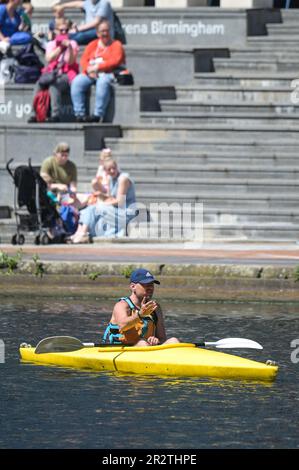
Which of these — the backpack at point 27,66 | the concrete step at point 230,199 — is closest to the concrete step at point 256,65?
the backpack at point 27,66

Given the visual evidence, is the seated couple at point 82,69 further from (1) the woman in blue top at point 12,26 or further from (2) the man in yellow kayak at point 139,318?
(2) the man in yellow kayak at point 139,318

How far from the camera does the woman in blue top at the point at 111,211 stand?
1062 inches

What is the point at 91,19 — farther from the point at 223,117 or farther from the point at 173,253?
the point at 173,253

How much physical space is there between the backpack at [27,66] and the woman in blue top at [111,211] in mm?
5189

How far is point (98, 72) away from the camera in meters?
31.0

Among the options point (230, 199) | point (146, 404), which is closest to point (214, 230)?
point (230, 199)

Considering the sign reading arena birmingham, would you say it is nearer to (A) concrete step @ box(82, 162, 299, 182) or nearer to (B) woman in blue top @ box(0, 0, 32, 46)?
(B) woman in blue top @ box(0, 0, 32, 46)

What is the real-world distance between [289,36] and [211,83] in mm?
2117

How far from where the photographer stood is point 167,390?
54.6ft

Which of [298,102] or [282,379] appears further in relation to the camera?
[298,102]

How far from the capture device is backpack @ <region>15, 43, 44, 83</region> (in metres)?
31.9
